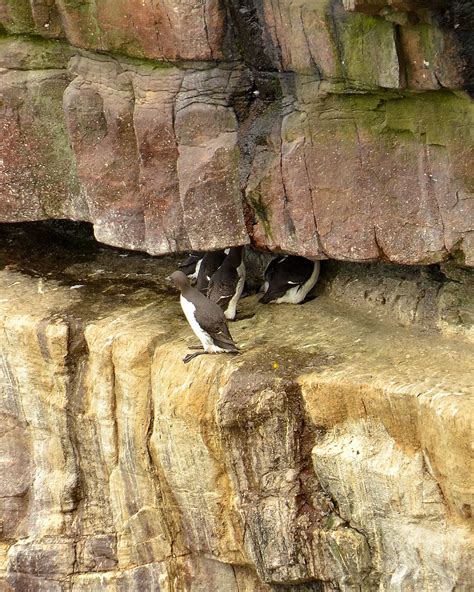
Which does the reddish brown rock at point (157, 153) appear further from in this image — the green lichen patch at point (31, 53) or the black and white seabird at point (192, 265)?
the black and white seabird at point (192, 265)

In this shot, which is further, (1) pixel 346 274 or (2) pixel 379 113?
(1) pixel 346 274

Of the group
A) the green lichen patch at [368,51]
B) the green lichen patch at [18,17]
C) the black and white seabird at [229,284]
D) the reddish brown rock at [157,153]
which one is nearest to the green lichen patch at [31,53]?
the green lichen patch at [18,17]

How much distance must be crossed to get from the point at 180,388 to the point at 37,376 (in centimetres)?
248

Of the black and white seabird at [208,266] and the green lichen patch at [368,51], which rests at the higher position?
the green lichen patch at [368,51]

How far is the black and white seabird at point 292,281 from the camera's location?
14.7 meters

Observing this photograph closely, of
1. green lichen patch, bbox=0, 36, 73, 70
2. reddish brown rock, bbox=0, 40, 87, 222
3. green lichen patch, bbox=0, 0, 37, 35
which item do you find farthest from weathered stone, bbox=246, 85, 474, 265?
green lichen patch, bbox=0, 0, 37, 35

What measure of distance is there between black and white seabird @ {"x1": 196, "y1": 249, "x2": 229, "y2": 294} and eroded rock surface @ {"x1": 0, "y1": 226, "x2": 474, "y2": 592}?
1.42 feet

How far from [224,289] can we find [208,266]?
2.33ft

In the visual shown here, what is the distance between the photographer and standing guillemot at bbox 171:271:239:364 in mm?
13719

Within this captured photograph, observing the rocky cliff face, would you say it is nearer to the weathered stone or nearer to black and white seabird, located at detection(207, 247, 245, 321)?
the weathered stone

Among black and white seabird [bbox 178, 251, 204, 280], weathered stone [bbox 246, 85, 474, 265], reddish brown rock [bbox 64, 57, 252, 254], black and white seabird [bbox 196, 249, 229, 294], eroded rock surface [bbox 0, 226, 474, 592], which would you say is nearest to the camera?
eroded rock surface [bbox 0, 226, 474, 592]

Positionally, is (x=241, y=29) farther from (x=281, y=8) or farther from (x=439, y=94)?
(x=439, y=94)

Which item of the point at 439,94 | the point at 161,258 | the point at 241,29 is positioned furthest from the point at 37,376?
the point at 439,94

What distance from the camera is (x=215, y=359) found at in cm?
1379
